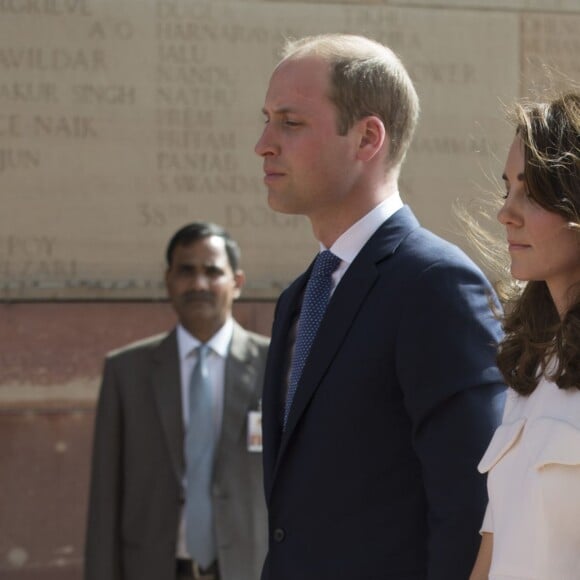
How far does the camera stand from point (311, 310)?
2.96 meters

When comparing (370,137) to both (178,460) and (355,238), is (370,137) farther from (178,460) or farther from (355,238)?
(178,460)

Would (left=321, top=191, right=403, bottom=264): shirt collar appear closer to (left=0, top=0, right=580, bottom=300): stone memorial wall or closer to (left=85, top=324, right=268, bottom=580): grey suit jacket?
(left=85, top=324, right=268, bottom=580): grey suit jacket

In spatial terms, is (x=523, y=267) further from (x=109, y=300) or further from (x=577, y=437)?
(x=109, y=300)

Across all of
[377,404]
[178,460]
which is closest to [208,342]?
[178,460]

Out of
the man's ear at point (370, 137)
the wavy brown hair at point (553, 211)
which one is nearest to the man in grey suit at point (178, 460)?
the man's ear at point (370, 137)

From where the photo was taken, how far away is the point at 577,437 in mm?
2230

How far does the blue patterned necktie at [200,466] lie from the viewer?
4754mm

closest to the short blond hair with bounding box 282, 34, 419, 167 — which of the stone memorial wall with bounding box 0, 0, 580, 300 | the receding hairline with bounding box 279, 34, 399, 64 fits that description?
the receding hairline with bounding box 279, 34, 399, 64

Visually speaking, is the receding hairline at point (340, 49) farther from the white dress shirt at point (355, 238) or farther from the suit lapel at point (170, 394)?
the suit lapel at point (170, 394)

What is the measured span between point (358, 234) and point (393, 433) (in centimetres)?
48

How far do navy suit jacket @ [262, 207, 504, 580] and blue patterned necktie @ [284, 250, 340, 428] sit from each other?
10cm

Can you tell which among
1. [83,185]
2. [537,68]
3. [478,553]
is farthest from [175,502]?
[537,68]

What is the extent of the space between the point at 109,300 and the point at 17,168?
2.40 ft

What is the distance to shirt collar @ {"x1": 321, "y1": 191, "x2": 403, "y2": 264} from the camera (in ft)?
9.70
